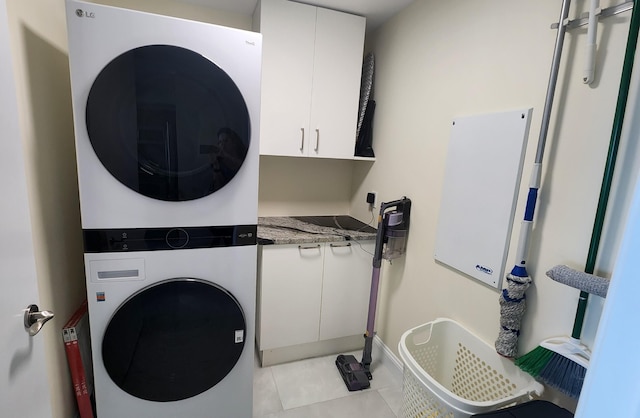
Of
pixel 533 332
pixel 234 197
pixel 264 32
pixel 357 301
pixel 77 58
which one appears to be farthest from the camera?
pixel 357 301

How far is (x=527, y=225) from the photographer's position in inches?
44.4

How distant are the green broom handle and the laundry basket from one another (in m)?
0.36

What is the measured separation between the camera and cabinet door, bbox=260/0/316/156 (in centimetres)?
182

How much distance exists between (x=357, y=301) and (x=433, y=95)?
142 cm

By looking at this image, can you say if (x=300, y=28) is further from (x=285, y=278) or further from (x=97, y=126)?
(x=285, y=278)

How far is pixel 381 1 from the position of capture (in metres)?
1.81

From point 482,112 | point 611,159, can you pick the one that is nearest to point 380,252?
point 482,112

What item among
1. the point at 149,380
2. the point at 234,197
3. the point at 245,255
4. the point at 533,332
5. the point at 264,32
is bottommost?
the point at 149,380

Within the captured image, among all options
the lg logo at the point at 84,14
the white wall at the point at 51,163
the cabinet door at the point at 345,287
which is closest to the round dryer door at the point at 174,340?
the white wall at the point at 51,163

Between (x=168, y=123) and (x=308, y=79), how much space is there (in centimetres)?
108

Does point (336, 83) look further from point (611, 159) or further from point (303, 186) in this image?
point (611, 159)

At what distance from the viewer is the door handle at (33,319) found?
74cm

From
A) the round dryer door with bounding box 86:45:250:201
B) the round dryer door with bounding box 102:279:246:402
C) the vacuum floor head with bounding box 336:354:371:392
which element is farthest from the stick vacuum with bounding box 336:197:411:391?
the round dryer door with bounding box 86:45:250:201

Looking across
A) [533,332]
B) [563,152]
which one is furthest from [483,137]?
[533,332]
